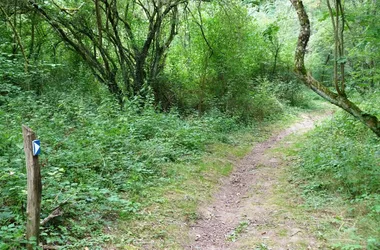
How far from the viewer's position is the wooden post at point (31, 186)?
296 centimetres

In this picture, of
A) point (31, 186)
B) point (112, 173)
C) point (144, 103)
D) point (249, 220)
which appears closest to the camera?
point (31, 186)

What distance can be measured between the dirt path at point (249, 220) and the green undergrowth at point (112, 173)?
276 mm

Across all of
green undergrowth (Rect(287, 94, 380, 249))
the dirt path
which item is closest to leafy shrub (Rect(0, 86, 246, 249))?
the dirt path

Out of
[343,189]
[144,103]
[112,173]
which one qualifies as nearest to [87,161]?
[112,173]

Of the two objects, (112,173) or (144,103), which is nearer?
(112,173)

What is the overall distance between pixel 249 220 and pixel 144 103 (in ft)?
23.5

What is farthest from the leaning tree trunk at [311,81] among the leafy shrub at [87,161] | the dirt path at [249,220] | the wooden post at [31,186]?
the wooden post at [31,186]

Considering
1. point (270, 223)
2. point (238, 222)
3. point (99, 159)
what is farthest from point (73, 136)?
point (270, 223)

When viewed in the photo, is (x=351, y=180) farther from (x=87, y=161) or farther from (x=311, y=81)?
(x=87, y=161)

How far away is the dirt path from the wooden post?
203 cm

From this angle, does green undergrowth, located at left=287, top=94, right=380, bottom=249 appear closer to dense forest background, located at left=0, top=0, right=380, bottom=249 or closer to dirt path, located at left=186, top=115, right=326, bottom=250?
dense forest background, located at left=0, top=0, right=380, bottom=249

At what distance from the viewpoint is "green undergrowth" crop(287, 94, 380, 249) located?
411cm

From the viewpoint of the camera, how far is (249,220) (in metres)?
5.08

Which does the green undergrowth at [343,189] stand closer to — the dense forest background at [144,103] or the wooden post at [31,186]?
the dense forest background at [144,103]
